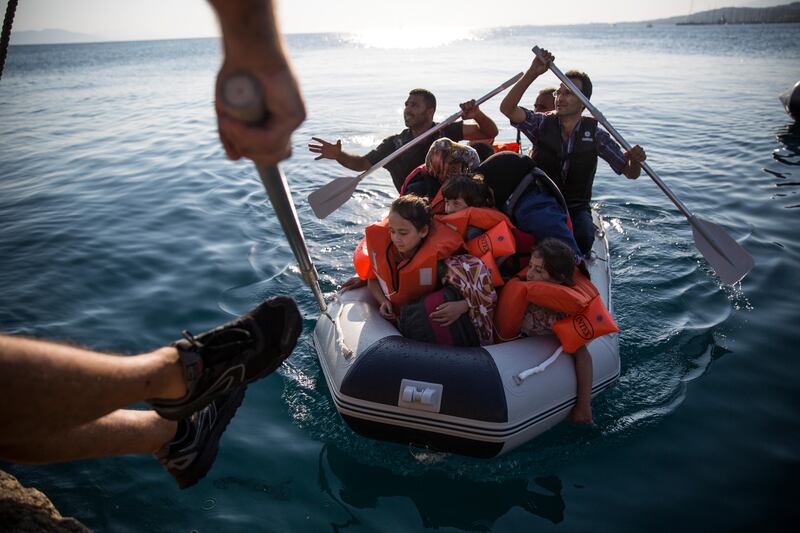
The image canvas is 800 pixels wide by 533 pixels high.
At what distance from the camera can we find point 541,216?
3.39 metres

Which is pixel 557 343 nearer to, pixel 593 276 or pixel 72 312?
pixel 593 276

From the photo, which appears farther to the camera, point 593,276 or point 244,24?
point 593,276

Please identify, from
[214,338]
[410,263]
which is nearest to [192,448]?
[214,338]

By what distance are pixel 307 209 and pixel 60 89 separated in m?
19.3

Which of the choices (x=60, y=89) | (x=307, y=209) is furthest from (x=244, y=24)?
(x=60, y=89)

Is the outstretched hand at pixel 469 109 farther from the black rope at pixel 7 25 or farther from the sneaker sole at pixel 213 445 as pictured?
the black rope at pixel 7 25

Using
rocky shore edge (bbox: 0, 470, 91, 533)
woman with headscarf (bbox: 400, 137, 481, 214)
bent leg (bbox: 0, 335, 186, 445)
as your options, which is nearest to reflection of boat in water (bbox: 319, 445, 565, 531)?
rocky shore edge (bbox: 0, 470, 91, 533)

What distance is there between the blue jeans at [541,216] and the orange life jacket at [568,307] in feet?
1.35

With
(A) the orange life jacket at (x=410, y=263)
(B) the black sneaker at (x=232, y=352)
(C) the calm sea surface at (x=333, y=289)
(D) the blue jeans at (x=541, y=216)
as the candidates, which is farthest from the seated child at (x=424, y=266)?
(B) the black sneaker at (x=232, y=352)

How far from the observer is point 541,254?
3053mm

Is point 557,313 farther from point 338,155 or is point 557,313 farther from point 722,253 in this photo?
point 338,155

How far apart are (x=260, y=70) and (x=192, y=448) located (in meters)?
1.76

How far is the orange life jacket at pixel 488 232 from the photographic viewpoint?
10.6 ft

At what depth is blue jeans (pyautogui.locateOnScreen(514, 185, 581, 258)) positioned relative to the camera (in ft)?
11.0
